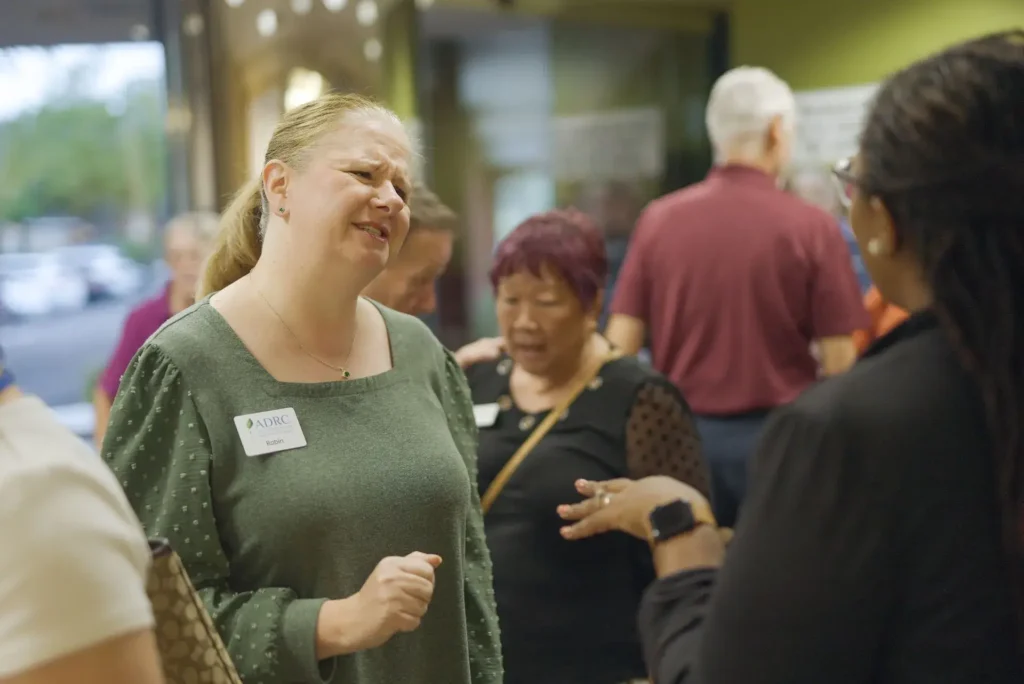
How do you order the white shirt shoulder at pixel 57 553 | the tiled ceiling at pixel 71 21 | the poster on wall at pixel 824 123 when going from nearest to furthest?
the white shirt shoulder at pixel 57 553
the tiled ceiling at pixel 71 21
the poster on wall at pixel 824 123

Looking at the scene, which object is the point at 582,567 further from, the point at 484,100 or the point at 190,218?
the point at 484,100

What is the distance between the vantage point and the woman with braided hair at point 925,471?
997mm

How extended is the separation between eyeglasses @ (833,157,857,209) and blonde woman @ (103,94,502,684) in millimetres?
694

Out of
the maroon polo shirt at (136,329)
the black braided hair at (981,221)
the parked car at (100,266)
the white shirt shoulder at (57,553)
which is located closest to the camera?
the white shirt shoulder at (57,553)

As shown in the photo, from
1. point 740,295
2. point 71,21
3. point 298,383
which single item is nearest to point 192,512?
point 298,383

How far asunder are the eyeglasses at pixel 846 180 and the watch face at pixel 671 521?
15.1 inches

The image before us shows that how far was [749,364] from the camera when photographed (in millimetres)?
3455

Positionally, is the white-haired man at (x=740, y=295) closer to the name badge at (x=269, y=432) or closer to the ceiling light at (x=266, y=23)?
the name badge at (x=269, y=432)

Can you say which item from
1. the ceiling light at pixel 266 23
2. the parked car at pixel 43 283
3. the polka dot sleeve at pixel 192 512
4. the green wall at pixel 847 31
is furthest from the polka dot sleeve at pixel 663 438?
the green wall at pixel 847 31

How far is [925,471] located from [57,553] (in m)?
0.73

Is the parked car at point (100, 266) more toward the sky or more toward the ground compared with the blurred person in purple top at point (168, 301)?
more toward the ground

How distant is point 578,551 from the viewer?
2275mm

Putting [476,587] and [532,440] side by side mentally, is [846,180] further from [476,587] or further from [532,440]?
[532,440]

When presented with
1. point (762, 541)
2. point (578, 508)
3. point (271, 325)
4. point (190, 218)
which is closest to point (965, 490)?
point (762, 541)
